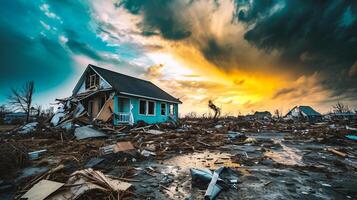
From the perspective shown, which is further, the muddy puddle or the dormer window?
the dormer window

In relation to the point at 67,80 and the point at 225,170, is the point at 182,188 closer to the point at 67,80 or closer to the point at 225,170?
the point at 225,170

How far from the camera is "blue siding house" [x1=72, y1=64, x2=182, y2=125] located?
14.5 meters

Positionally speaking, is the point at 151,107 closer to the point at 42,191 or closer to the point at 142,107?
the point at 142,107

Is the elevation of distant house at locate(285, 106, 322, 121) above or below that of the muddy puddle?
above

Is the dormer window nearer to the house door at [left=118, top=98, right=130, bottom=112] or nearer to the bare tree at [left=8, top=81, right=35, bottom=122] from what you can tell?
the house door at [left=118, top=98, right=130, bottom=112]

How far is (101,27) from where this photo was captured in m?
15.7

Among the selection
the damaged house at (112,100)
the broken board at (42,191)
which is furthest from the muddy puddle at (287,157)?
the damaged house at (112,100)

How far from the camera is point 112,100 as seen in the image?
47.8 feet

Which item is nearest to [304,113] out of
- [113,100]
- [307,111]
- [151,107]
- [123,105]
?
[307,111]

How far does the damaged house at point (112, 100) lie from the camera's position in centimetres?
1451

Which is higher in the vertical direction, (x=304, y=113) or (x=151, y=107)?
(x=304, y=113)

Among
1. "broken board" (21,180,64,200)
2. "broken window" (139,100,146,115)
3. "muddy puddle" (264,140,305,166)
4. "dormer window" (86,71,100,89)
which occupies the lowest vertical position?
"muddy puddle" (264,140,305,166)

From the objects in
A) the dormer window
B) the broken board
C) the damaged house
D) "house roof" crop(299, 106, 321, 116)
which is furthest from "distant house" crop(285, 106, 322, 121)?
the broken board

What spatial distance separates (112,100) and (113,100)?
0.13m
